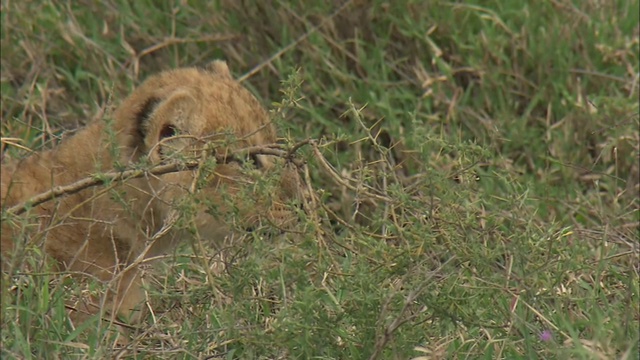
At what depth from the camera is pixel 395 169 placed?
4.58 m

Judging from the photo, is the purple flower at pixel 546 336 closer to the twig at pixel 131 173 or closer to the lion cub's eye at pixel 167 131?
the twig at pixel 131 173

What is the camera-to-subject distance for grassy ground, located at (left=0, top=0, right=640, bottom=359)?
13.6ft

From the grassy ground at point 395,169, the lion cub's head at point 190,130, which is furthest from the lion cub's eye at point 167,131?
the grassy ground at point 395,169

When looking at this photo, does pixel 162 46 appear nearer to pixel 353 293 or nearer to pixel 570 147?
pixel 570 147

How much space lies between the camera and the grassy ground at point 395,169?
4148 mm

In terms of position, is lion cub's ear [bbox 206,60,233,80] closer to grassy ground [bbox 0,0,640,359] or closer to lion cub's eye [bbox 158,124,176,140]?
grassy ground [bbox 0,0,640,359]

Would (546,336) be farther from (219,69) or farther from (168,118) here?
(219,69)

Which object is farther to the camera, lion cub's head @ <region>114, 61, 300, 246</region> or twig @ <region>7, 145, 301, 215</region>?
lion cub's head @ <region>114, 61, 300, 246</region>

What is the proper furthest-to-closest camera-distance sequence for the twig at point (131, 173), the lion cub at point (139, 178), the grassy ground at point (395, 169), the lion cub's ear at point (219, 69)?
the lion cub's ear at point (219, 69)
the lion cub at point (139, 178)
the twig at point (131, 173)
the grassy ground at point (395, 169)

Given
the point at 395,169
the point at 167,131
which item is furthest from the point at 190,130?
the point at 395,169

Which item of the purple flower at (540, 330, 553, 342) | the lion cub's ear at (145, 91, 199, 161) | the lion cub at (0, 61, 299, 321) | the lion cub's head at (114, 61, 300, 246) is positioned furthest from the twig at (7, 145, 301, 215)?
the purple flower at (540, 330, 553, 342)

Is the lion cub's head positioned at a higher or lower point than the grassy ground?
higher

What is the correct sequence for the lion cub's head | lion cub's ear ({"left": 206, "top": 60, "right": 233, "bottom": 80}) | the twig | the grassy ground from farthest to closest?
lion cub's ear ({"left": 206, "top": 60, "right": 233, "bottom": 80})
the lion cub's head
the twig
the grassy ground

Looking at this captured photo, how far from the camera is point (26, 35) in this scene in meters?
7.50
